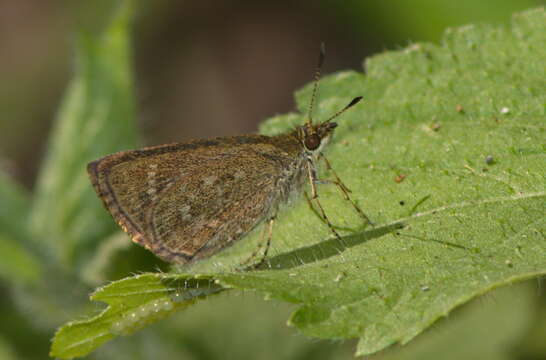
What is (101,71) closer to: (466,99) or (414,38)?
(466,99)

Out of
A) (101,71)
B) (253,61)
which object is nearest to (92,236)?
(101,71)

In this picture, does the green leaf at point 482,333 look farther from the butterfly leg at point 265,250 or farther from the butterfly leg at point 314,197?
the butterfly leg at point 265,250

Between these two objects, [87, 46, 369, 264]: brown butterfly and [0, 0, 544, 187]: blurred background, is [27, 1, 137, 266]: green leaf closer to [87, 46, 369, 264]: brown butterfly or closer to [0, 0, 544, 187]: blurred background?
[87, 46, 369, 264]: brown butterfly

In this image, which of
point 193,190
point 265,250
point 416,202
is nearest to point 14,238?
point 193,190

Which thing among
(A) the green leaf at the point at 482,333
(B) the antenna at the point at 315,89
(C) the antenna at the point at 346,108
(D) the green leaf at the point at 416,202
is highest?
(B) the antenna at the point at 315,89

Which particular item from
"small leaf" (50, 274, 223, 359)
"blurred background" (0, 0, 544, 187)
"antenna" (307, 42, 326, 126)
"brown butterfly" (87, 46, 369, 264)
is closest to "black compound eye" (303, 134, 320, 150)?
"brown butterfly" (87, 46, 369, 264)

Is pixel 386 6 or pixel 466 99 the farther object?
pixel 386 6

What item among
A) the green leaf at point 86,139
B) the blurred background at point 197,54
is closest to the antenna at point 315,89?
the green leaf at point 86,139
